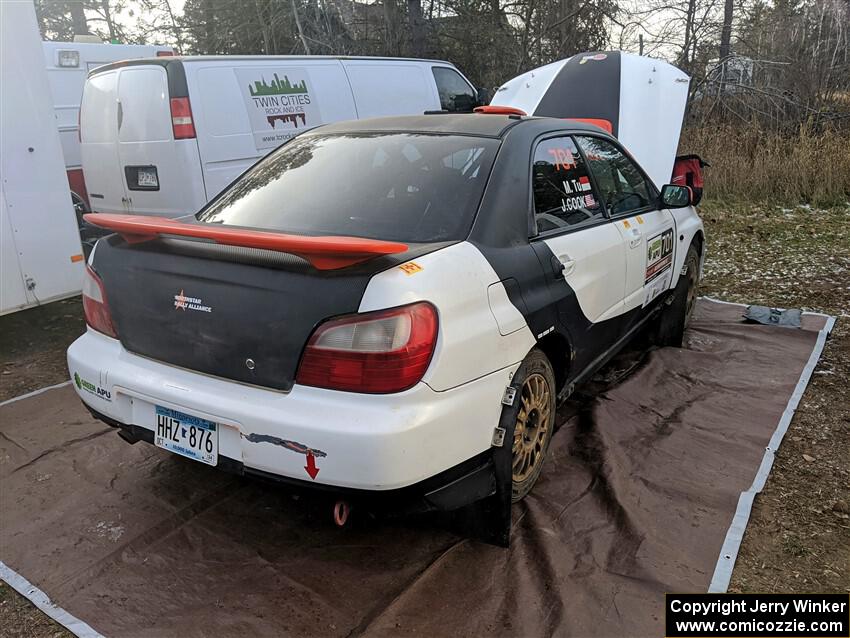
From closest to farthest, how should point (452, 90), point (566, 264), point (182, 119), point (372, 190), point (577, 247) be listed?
point (372, 190) → point (566, 264) → point (577, 247) → point (182, 119) → point (452, 90)

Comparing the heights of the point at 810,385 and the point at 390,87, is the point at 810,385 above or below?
below

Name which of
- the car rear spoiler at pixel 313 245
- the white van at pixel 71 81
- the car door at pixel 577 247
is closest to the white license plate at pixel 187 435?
the car rear spoiler at pixel 313 245

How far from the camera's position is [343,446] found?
208 cm

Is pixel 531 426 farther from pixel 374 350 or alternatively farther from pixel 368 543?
pixel 374 350

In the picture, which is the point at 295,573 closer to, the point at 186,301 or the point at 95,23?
the point at 186,301

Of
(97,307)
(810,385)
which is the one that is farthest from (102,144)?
(810,385)

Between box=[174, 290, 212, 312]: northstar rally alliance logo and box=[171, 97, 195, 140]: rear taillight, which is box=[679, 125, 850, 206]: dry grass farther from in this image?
box=[174, 290, 212, 312]: northstar rally alliance logo

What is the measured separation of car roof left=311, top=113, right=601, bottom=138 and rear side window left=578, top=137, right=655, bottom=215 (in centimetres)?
29

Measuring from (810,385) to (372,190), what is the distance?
3.24 m

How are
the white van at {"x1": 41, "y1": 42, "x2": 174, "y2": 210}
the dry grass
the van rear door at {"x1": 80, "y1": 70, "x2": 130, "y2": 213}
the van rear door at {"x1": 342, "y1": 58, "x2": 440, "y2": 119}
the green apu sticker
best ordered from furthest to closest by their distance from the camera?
1. the dry grass
2. the white van at {"x1": 41, "y1": 42, "x2": 174, "y2": 210}
3. the van rear door at {"x1": 342, "y1": 58, "x2": 440, "y2": 119}
4. the van rear door at {"x1": 80, "y1": 70, "x2": 130, "y2": 213}
5. the green apu sticker

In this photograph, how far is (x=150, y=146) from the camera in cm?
624

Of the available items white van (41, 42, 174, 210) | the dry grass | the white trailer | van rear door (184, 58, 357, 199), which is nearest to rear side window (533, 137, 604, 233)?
the white trailer

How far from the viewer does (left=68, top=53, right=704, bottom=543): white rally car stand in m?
2.14

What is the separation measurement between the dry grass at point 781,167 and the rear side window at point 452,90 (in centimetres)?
444
